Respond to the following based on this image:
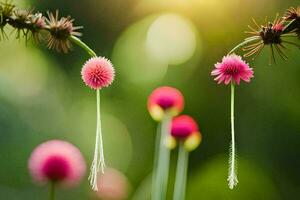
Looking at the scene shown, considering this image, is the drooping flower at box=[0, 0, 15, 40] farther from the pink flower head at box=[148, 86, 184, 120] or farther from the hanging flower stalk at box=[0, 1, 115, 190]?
the pink flower head at box=[148, 86, 184, 120]

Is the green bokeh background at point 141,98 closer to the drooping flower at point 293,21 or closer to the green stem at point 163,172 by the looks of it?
the green stem at point 163,172

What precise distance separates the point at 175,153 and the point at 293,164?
35 centimetres

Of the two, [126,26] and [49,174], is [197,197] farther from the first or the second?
[49,174]

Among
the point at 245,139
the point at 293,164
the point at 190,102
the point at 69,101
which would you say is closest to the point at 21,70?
the point at 69,101

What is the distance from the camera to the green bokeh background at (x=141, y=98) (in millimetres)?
1897

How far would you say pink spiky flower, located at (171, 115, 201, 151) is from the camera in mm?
718

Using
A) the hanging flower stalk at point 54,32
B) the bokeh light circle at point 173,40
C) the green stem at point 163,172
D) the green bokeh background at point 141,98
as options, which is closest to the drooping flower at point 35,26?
the hanging flower stalk at point 54,32

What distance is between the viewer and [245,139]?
6.28ft

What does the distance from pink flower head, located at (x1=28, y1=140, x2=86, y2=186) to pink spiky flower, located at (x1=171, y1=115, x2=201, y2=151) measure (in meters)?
A: 0.17

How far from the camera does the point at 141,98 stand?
6.66ft

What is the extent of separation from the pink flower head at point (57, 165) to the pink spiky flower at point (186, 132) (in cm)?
17

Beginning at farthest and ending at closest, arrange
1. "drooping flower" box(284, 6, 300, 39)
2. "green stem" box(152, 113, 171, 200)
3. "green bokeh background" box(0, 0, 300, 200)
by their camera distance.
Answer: "green bokeh background" box(0, 0, 300, 200)
"green stem" box(152, 113, 171, 200)
"drooping flower" box(284, 6, 300, 39)

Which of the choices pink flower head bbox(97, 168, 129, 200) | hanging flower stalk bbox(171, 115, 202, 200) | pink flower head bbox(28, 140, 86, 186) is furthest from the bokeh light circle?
pink flower head bbox(28, 140, 86, 186)

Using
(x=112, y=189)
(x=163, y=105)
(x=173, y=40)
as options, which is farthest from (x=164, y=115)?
(x=173, y=40)
